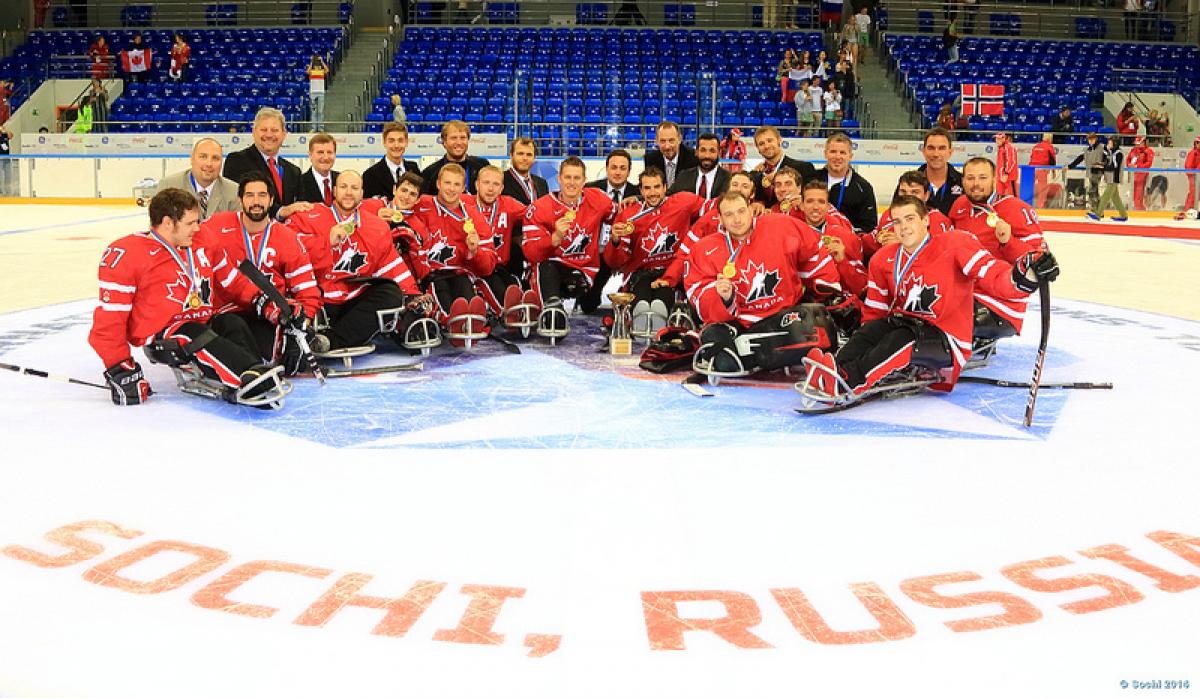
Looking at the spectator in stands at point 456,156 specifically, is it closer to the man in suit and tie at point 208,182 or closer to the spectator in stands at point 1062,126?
the man in suit and tie at point 208,182

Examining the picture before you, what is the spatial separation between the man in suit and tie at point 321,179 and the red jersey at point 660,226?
77.8 inches

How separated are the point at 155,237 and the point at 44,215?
46.8ft

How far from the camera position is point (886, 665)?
8.07ft

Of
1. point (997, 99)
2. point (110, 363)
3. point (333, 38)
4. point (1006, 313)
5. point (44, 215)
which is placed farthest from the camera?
point (333, 38)

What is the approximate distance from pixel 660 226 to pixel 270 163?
2.71 m

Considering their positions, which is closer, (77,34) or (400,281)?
(400,281)

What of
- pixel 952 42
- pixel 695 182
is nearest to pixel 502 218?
pixel 695 182

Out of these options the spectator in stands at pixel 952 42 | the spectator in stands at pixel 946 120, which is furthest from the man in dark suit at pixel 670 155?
the spectator in stands at pixel 952 42

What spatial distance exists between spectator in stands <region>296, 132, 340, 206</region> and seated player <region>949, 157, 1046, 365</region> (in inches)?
162

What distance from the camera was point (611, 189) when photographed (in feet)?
25.4

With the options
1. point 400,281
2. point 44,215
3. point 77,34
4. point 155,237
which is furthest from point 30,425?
point 77,34

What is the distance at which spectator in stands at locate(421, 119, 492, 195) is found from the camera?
7758 millimetres

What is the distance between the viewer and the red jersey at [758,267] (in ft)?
19.0

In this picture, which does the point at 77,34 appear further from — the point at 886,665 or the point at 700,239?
the point at 886,665
